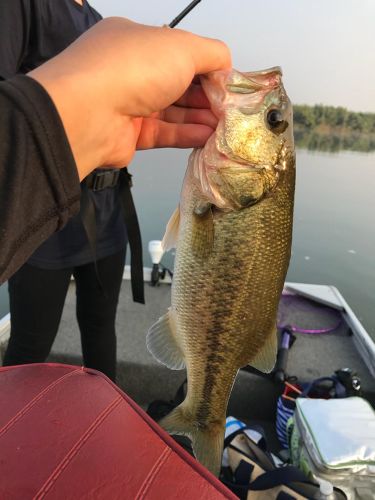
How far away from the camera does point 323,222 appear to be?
738 centimetres

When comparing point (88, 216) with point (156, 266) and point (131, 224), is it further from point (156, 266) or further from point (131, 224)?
point (156, 266)

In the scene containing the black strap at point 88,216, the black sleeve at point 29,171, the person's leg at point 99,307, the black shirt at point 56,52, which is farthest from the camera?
the person's leg at point 99,307

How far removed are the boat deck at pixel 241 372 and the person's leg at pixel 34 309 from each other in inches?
33.0

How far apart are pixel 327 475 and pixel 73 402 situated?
3.80 feet

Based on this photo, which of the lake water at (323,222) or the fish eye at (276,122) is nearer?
the fish eye at (276,122)

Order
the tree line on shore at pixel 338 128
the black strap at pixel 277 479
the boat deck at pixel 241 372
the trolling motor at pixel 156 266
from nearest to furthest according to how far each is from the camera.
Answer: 1. the black strap at pixel 277 479
2. the boat deck at pixel 241 372
3. the trolling motor at pixel 156 266
4. the tree line on shore at pixel 338 128

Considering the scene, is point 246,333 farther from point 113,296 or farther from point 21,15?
point 21,15

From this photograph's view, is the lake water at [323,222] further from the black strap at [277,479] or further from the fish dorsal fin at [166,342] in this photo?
the fish dorsal fin at [166,342]

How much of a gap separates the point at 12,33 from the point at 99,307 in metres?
1.10

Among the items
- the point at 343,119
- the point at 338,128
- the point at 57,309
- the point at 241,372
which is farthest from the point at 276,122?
the point at 338,128

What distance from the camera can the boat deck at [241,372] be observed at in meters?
2.44

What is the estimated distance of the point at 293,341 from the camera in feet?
9.11

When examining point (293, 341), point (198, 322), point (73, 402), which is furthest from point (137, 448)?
point (293, 341)

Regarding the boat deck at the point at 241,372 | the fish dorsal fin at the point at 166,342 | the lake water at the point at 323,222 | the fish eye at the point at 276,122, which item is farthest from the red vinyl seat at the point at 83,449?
the lake water at the point at 323,222
